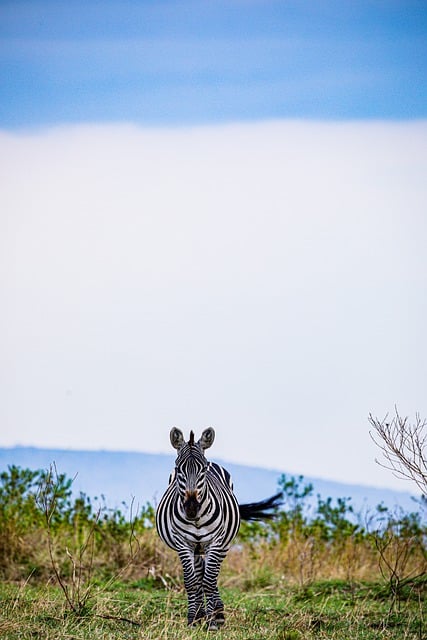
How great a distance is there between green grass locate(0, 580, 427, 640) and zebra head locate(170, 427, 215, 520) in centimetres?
118

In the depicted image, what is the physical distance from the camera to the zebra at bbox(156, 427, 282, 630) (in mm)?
10867

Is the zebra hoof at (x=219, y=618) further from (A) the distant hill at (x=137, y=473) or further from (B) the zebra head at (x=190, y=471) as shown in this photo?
(A) the distant hill at (x=137, y=473)

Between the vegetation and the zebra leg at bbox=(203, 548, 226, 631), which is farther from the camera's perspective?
the zebra leg at bbox=(203, 548, 226, 631)

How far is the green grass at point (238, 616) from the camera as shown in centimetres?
981

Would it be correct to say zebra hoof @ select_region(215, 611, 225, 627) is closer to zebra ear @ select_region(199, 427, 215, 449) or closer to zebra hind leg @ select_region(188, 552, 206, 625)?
zebra hind leg @ select_region(188, 552, 206, 625)

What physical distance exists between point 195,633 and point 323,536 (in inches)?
320

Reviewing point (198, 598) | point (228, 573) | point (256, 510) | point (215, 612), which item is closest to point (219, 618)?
point (215, 612)

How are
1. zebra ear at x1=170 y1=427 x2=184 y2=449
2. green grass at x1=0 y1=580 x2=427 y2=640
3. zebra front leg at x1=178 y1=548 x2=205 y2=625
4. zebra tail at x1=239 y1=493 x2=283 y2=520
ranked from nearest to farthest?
green grass at x1=0 y1=580 x2=427 y2=640, zebra front leg at x1=178 y1=548 x2=205 y2=625, zebra ear at x1=170 y1=427 x2=184 y2=449, zebra tail at x1=239 y1=493 x2=283 y2=520

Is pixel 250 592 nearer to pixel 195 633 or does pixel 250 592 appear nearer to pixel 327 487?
pixel 195 633

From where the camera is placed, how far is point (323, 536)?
58.2 feet

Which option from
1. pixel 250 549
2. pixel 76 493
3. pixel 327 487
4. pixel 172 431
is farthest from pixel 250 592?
pixel 327 487

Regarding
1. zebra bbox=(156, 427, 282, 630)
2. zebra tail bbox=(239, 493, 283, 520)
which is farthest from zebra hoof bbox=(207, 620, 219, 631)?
zebra tail bbox=(239, 493, 283, 520)

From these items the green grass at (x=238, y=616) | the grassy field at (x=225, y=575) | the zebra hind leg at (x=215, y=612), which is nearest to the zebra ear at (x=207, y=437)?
the grassy field at (x=225, y=575)

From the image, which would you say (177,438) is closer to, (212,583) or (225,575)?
(212,583)
